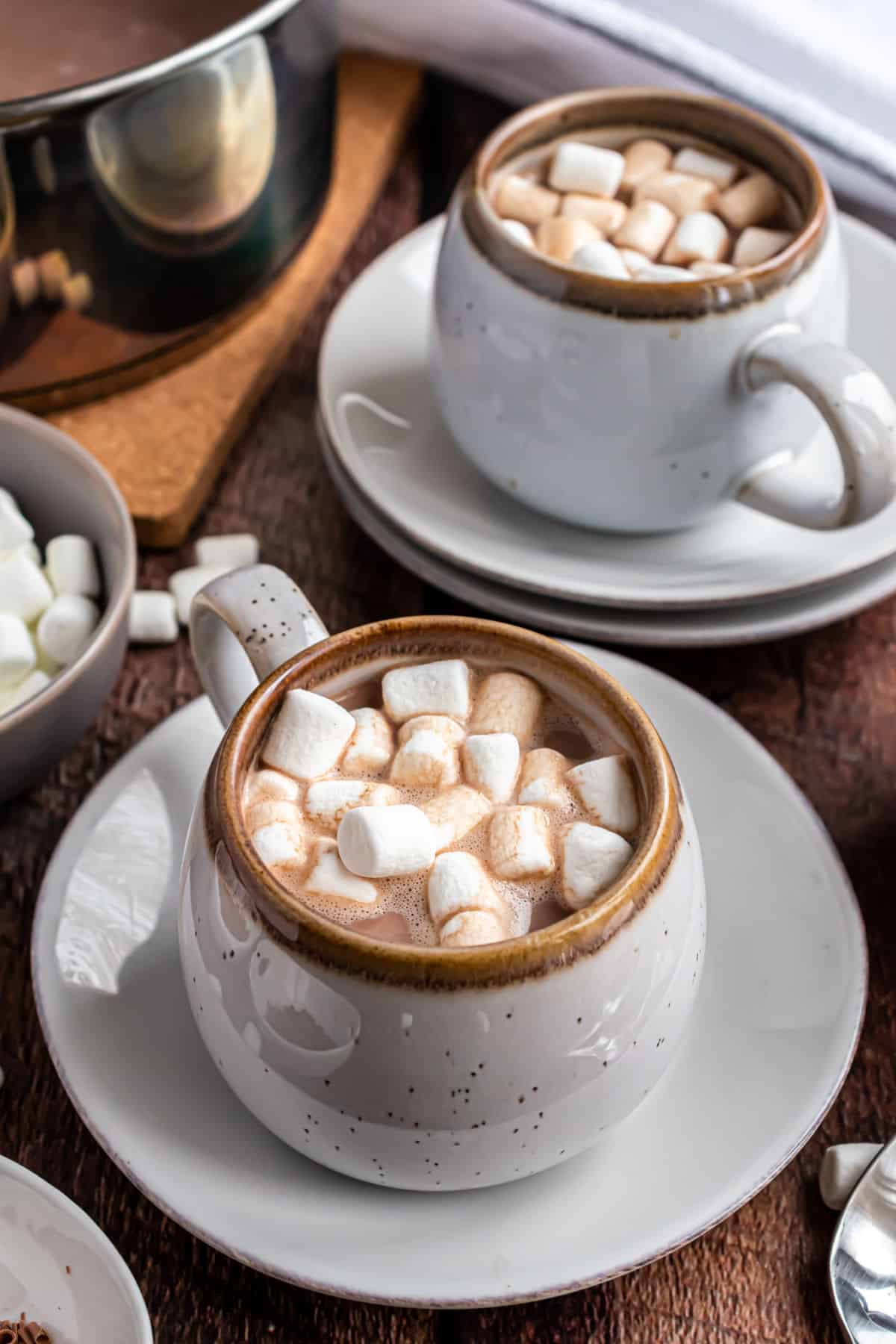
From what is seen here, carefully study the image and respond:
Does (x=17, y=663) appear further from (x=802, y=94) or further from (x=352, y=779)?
(x=802, y=94)

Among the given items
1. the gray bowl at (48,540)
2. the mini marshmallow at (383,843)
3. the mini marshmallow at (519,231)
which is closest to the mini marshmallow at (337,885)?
the mini marshmallow at (383,843)

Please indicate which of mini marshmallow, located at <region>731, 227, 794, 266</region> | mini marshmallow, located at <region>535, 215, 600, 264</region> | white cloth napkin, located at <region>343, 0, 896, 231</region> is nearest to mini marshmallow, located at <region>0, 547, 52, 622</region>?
mini marshmallow, located at <region>535, 215, 600, 264</region>

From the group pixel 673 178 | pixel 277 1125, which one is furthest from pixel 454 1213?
pixel 673 178

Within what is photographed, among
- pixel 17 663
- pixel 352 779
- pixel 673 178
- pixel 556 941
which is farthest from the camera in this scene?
pixel 673 178

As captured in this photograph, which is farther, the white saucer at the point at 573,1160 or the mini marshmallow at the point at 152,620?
the mini marshmallow at the point at 152,620

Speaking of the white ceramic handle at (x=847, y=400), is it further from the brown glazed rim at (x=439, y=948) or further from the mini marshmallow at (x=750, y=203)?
the brown glazed rim at (x=439, y=948)

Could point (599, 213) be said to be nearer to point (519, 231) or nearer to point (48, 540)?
point (519, 231)
